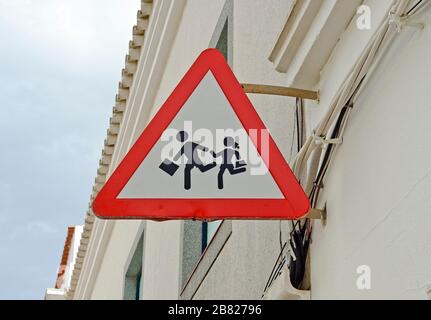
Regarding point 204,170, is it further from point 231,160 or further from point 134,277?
point 134,277

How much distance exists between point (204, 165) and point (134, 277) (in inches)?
324

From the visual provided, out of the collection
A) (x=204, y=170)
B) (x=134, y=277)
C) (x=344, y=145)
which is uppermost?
(x=134, y=277)

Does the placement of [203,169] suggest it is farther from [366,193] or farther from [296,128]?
[296,128]

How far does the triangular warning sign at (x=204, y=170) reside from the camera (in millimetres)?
3244

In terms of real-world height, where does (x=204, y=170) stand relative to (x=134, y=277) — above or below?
below

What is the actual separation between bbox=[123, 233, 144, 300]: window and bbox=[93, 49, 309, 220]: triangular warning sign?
7.50 metres

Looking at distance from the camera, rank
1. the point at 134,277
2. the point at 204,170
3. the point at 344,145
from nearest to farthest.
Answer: the point at 204,170 → the point at 344,145 → the point at 134,277

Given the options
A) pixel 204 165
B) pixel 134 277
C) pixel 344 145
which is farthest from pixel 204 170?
pixel 134 277

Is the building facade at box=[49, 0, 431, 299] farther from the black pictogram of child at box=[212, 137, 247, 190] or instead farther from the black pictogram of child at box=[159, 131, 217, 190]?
the black pictogram of child at box=[159, 131, 217, 190]

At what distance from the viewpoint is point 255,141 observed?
3373 millimetres

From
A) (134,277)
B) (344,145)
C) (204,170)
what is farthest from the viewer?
(134,277)

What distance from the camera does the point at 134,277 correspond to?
11367mm

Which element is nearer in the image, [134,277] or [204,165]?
[204,165]
